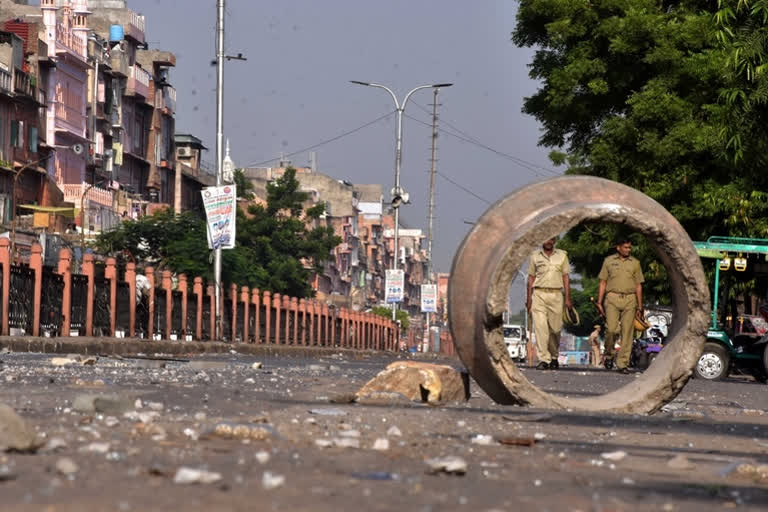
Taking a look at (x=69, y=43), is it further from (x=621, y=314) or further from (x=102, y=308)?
(x=621, y=314)

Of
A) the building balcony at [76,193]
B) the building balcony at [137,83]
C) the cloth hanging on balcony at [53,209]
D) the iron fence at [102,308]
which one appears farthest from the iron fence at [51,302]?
the building balcony at [137,83]

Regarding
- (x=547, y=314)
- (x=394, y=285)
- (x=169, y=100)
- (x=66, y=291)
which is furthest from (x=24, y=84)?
(x=547, y=314)

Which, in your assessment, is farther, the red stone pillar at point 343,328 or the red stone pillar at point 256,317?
the red stone pillar at point 343,328

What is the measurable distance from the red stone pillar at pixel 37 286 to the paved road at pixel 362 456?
47.1ft

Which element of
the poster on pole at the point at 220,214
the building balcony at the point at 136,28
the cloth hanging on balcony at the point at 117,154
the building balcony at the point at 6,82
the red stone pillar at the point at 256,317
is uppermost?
the building balcony at the point at 136,28

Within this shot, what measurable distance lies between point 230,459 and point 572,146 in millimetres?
28116

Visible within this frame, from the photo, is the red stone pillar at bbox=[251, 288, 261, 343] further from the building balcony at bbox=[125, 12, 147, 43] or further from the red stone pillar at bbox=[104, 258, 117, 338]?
the building balcony at bbox=[125, 12, 147, 43]

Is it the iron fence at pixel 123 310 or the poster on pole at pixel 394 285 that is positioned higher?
the poster on pole at pixel 394 285

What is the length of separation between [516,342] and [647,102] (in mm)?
32713

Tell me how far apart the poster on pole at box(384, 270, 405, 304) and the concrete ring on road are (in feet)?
162

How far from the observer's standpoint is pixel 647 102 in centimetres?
2950

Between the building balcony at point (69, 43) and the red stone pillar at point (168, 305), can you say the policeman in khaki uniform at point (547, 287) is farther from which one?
the building balcony at point (69, 43)

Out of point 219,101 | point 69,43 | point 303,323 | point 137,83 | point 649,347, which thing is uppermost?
point 137,83

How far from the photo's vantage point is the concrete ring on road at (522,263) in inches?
370
